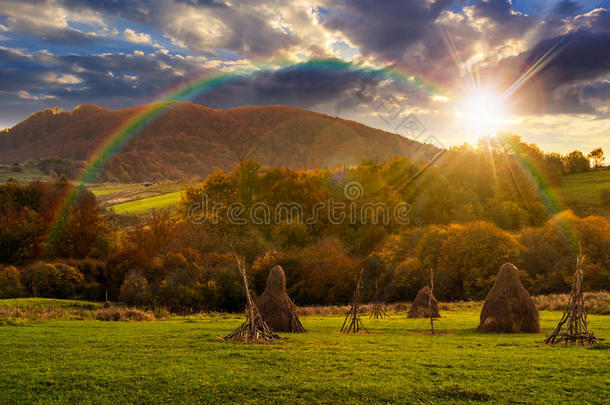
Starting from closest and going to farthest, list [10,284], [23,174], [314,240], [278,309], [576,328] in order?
[576,328] → [278,309] → [10,284] → [314,240] → [23,174]

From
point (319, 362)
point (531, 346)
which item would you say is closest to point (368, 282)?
point (531, 346)

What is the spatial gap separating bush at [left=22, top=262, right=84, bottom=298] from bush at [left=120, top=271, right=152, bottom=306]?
5.38m

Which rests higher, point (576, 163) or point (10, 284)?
point (576, 163)

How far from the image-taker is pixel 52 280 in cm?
4222

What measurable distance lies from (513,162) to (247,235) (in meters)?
59.5

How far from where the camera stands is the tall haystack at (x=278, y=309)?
18766mm

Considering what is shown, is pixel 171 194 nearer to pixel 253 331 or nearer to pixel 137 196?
pixel 137 196

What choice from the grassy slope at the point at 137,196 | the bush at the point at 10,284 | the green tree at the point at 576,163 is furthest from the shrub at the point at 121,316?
the green tree at the point at 576,163

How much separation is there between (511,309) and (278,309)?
30.8ft

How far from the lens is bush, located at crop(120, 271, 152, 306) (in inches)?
1603

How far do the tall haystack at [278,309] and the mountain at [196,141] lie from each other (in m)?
107

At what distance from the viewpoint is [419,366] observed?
37.2ft

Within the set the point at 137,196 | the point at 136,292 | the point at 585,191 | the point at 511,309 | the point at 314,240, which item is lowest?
the point at 136,292

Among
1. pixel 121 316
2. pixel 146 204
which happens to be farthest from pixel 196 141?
pixel 121 316
